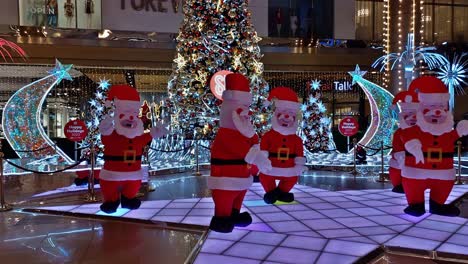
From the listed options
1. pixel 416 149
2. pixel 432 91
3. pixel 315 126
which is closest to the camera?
pixel 416 149

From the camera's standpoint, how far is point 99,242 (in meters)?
4.77

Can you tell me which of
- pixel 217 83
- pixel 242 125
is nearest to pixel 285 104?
pixel 242 125

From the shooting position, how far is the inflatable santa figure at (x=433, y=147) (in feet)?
17.7

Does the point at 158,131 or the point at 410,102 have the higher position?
the point at 410,102

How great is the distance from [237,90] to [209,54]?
4.80 metres

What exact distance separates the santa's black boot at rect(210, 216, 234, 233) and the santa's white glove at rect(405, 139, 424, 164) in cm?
229

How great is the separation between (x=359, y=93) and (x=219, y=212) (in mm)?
13857

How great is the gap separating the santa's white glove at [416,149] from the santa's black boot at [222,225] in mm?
2288

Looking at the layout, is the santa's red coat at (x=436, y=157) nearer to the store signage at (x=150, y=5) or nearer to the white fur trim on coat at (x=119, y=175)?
the white fur trim on coat at (x=119, y=175)

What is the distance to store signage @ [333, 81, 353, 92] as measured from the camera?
17188 mm

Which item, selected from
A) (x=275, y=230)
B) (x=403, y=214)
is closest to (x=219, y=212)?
(x=275, y=230)

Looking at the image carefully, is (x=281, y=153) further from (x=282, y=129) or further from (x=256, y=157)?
(x=256, y=157)

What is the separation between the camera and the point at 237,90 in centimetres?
488

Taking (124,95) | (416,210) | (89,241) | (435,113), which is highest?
(124,95)
